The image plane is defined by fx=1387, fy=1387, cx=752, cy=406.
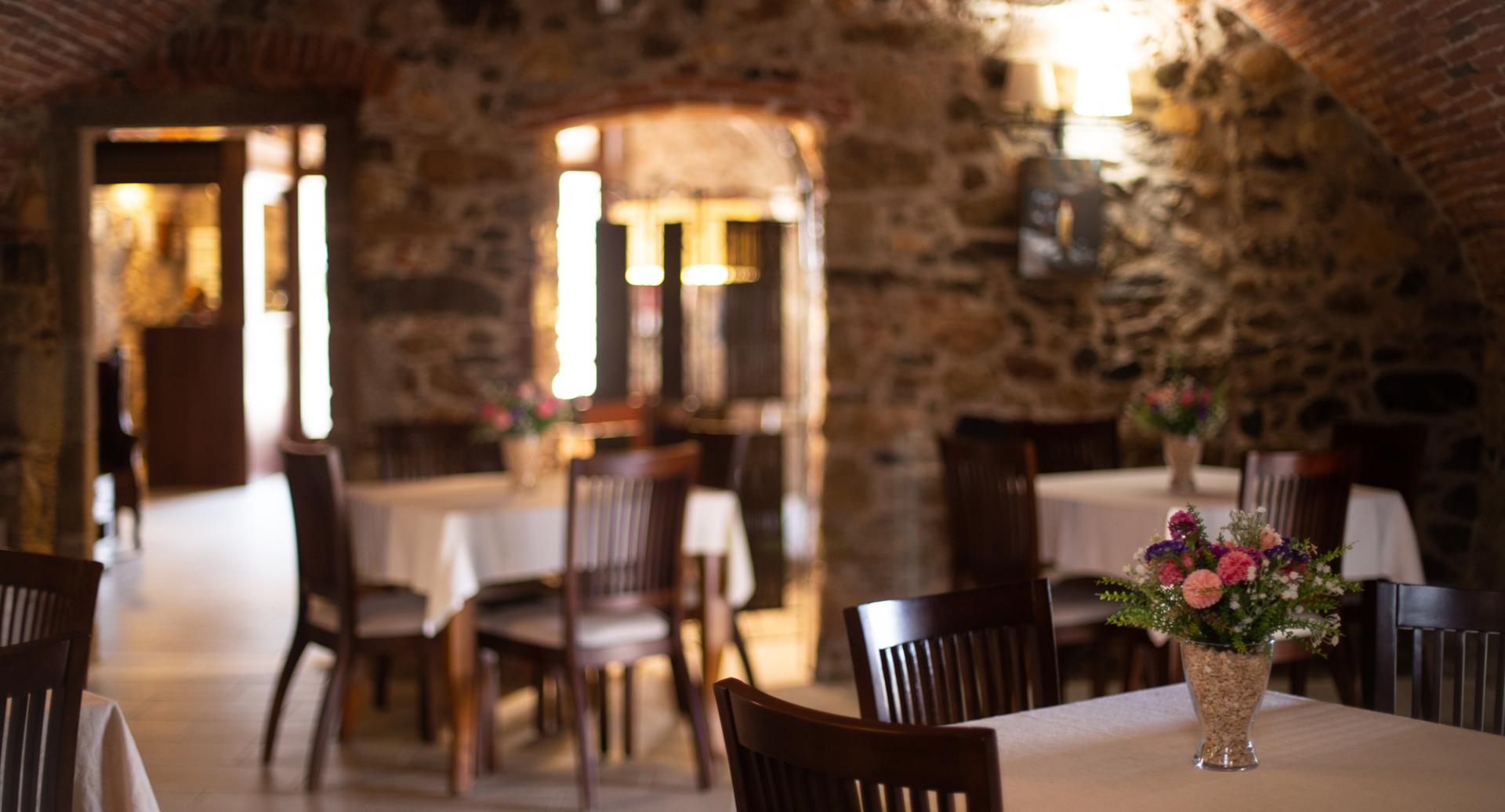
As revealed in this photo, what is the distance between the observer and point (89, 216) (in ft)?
18.4

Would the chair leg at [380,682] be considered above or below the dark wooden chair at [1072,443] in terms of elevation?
below

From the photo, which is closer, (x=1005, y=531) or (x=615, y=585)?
(x=615, y=585)

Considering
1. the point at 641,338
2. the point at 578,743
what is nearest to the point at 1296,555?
the point at 578,743

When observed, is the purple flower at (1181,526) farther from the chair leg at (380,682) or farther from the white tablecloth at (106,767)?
the chair leg at (380,682)

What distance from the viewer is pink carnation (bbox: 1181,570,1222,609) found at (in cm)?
185

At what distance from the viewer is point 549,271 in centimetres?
567

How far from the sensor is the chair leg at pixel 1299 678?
3971 millimetres

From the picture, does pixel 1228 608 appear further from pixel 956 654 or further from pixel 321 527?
pixel 321 527

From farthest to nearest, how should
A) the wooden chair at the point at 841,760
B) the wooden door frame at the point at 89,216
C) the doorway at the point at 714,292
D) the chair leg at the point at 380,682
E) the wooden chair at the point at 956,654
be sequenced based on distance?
1. the doorway at the point at 714,292
2. the wooden door frame at the point at 89,216
3. the chair leg at the point at 380,682
4. the wooden chair at the point at 956,654
5. the wooden chair at the point at 841,760

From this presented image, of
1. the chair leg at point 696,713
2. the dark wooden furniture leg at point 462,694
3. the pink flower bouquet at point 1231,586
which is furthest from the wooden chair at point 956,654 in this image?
the dark wooden furniture leg at point 462,694

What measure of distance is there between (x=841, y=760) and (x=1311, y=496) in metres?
2.96

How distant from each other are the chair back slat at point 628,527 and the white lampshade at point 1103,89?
7.67ft

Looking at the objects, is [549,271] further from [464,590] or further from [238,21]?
[464,590]

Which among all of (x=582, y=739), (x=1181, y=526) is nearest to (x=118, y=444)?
(x=582, y=739)
